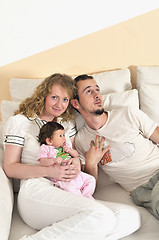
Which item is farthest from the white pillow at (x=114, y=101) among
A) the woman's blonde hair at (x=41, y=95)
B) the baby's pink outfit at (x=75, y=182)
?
the baby's pink outfit at (x=75, y=182)

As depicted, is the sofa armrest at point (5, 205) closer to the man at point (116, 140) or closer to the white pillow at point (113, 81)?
the man at point (116, 140)

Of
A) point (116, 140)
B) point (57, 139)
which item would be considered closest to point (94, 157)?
point (116, 140)

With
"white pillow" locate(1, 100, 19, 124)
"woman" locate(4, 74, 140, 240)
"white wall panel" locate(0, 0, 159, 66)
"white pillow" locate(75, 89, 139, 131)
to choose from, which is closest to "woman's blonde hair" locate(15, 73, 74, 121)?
"woman" locate(4, 74, 140, 240)

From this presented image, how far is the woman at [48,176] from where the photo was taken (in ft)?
4.41

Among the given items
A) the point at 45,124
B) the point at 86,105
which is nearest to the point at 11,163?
the point at 45,124

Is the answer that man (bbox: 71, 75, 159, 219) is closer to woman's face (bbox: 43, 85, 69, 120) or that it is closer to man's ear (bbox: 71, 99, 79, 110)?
man's ear (bbox: 71, 99, 79, 110)

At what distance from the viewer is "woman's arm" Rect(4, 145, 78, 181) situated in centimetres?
163

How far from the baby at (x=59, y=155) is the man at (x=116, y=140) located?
6.3 inches

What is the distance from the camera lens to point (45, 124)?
1.73 meters

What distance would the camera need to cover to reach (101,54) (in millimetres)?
2324

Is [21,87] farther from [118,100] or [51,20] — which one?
[118,100]

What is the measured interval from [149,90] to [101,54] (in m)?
0.48

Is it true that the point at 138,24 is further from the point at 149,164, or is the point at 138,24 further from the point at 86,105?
the point at 149,164

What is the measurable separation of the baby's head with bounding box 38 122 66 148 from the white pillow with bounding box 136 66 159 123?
704 millimetres
